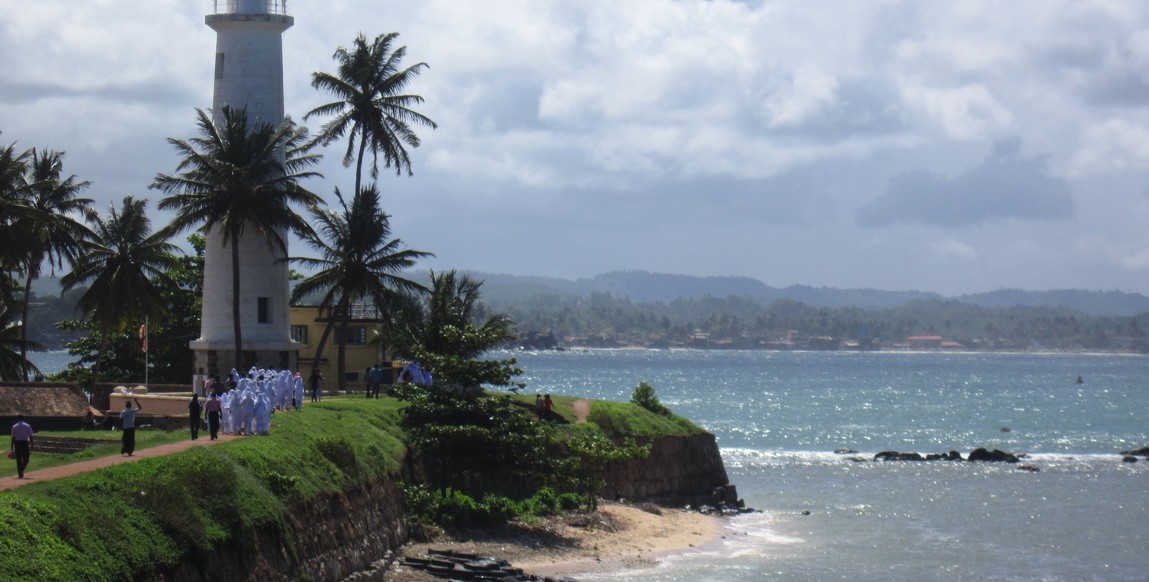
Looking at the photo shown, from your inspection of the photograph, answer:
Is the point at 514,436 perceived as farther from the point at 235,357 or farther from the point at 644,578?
the point at 235,357

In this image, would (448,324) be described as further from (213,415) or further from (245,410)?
(213,415)

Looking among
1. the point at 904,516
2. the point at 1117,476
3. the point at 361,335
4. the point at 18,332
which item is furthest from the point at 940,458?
the point at 18,332

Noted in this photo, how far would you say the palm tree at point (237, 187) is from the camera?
150 feet

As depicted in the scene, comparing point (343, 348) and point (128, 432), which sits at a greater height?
point (343, 348)

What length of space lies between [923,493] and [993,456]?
1545 centimetres

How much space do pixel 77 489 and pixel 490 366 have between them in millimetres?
17656

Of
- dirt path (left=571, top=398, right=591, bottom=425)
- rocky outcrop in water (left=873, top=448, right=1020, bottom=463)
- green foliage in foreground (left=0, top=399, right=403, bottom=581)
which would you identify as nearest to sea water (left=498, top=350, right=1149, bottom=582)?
rocky outcrop in water (left=873, top=448, right=1020, bottom=463)

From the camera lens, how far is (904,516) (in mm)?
48844

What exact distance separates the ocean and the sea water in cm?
8

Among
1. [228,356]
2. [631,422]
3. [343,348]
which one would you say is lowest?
[631,422]

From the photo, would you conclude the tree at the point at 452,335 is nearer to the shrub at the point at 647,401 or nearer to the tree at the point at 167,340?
the shrub at the point at 647,401

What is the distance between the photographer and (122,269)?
50.8 meters

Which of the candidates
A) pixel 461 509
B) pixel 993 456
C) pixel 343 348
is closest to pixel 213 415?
pixel 461 509

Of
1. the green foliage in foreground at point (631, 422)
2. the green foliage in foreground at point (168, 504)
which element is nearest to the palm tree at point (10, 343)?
the green foliage in foreground at point (631, 422)
